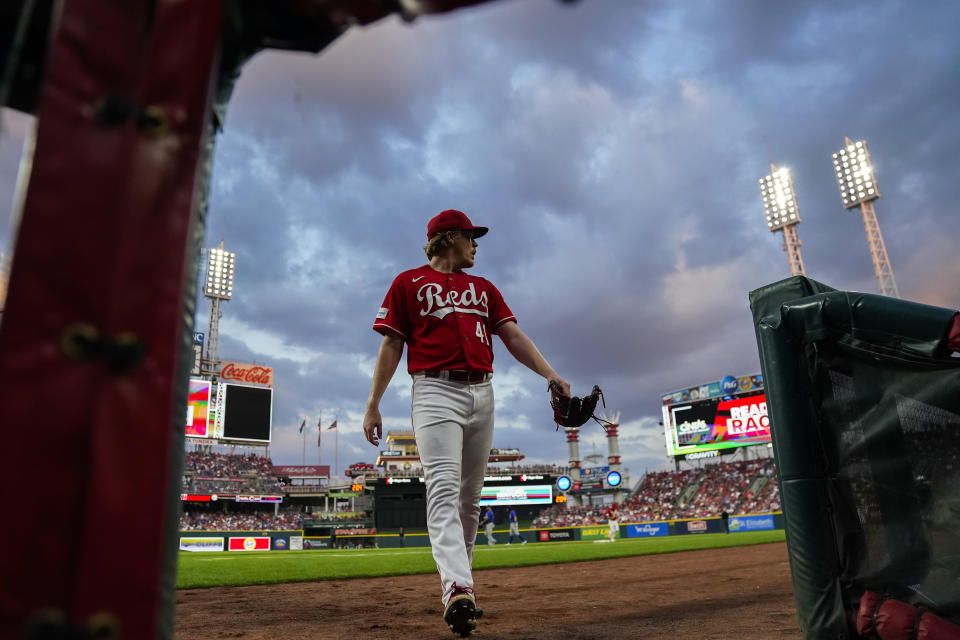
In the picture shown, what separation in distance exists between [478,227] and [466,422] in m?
1.08

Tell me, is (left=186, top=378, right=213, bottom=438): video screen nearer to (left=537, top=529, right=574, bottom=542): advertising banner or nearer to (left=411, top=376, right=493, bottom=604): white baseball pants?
(left=537, top=529, right=574, bottom=542): advertising banner

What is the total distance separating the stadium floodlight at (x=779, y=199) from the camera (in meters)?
44.5

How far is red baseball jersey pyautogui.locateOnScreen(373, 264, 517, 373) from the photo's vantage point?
308cm

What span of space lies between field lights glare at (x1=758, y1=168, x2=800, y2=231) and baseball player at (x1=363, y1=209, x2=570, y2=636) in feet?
156

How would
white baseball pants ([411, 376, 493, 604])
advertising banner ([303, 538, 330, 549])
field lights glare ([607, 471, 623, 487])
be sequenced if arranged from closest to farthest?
white baseball pants ([411, 376, 493, 604]), advertising banner ([303, 538, 330, 549]), field lights glare ([607, 471, 623, 487])

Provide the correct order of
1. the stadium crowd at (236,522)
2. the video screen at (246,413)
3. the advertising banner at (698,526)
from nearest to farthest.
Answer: the advertising banner at (698,526) → the stadium crowd at (236,522) → the video screen at (246,413)

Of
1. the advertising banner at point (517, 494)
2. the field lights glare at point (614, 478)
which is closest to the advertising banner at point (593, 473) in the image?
the field lights glare at point (614, 478)

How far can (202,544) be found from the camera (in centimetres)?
2745

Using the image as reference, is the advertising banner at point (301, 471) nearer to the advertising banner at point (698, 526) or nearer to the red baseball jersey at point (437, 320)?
the advertising banner at point (698, 526)

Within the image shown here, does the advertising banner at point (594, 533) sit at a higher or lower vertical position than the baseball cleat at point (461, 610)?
lower

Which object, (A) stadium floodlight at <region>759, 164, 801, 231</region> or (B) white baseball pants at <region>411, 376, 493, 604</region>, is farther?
(A) stadium floodlight at <region>759, 164, 801, 231</region>

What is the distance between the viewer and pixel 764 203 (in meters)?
46.0

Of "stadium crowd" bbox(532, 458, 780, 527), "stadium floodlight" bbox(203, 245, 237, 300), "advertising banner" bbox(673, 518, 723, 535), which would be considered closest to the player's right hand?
"advertising banner" bbox(673, 518, 723, 535)

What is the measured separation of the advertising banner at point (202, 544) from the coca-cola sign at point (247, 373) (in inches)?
677
